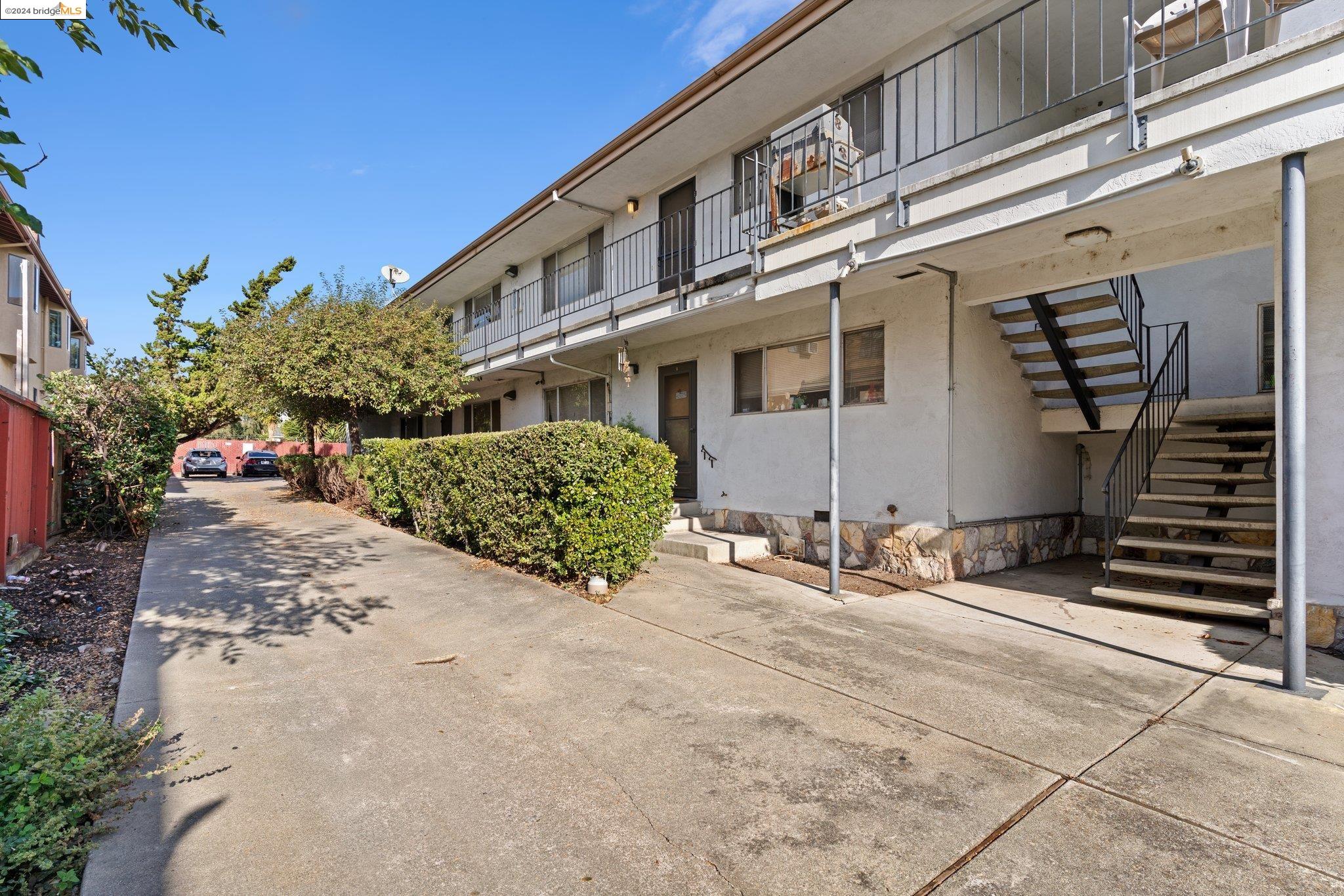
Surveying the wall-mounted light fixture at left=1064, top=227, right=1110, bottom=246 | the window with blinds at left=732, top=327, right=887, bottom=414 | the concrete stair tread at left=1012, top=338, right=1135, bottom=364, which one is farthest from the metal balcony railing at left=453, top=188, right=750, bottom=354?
the concrete stair tread at left=1012, top=338, right=1135, bottom=364

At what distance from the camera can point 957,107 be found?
7.27m

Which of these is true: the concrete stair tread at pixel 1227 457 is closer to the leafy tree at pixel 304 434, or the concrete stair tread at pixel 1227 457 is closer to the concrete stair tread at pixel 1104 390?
the concrete stair tread at pixel 1104 390

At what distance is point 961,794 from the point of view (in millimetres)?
2770

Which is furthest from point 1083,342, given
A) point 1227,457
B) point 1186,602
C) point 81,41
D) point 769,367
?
point 81,41

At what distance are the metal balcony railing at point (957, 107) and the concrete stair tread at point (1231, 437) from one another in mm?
1609

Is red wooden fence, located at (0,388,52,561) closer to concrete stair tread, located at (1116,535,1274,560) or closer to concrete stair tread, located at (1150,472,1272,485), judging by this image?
concrete stair tread, located at (1116,535,1274,560)

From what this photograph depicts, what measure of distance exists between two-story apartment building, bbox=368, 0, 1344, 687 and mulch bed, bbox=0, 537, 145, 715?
18.8 feet

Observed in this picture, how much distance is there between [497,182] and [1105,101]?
12638mm

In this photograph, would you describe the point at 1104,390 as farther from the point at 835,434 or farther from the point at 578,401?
the point at 578,401

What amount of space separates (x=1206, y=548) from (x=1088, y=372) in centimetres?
277

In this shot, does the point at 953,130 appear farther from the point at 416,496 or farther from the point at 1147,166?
the point at 416,496

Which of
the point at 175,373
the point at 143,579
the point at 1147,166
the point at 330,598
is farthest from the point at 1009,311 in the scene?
the point at 175,373

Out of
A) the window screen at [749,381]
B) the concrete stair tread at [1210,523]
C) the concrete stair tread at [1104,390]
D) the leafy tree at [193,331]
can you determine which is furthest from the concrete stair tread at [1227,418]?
the leafy tree at [193,331]

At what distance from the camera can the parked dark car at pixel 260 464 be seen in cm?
3303
